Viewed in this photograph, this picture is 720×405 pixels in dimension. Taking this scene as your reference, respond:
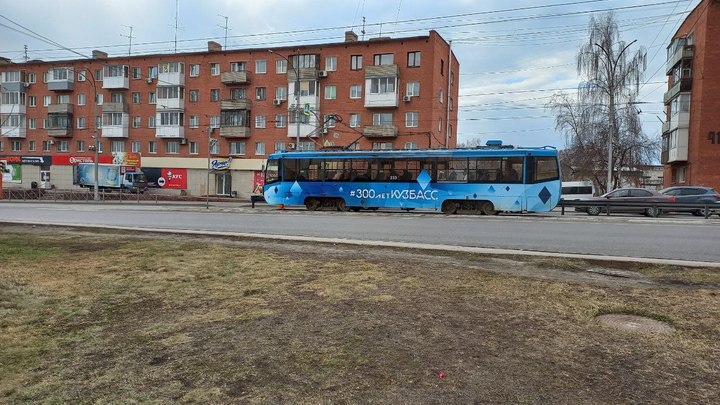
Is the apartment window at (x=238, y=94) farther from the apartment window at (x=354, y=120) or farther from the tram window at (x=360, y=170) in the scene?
the tram window at (x=360, y=170)

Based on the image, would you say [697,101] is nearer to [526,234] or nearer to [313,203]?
[313,203]

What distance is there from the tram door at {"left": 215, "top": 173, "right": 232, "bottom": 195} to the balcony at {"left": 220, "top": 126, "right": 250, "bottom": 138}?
438 centimetres

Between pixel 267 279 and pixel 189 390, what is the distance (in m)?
3.67

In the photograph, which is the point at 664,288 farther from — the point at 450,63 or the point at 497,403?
the point at 450,63

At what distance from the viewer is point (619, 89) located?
1553 inches

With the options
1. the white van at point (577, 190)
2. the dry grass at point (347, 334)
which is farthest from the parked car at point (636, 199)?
the dry grass at point (347, 334)

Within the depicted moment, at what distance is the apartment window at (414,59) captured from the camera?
151ft

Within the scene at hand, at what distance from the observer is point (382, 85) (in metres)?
46.0

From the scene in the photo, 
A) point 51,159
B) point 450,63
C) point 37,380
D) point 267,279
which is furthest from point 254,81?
point 37,380

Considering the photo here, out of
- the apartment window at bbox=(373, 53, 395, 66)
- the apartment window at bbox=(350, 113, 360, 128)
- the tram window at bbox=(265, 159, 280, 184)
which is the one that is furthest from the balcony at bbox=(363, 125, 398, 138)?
the tram window at bbox=(265, 159, 280, 184)

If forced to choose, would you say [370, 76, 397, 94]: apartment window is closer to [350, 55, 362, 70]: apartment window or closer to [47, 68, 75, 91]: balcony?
[350, 55, 362, 70]: apartment window

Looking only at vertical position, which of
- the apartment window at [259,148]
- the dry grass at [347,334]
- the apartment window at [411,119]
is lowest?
the dry grass at [347,334]

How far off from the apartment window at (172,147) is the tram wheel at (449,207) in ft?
137

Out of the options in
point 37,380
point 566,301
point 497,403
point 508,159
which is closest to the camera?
point 497,403
